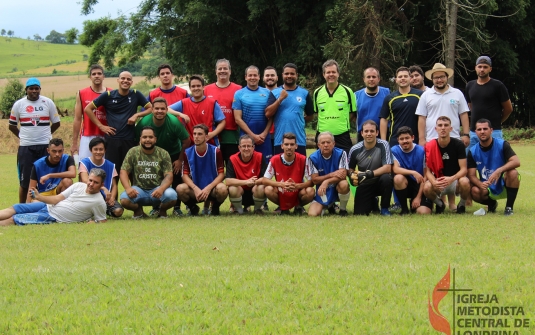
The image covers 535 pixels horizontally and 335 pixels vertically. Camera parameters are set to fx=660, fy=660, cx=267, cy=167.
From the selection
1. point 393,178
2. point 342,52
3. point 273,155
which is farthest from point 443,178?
point 342,52

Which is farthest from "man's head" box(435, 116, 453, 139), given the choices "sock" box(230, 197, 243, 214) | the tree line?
the tree line

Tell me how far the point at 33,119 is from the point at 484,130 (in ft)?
23.7

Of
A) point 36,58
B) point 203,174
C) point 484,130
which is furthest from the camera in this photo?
point 36,58

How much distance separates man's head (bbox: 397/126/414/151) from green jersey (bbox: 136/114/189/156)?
325 cm

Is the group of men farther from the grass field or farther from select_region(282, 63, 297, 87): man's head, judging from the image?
the grass field

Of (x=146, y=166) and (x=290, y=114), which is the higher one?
(x=290, y=114)

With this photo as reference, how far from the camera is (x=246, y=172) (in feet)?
32.8

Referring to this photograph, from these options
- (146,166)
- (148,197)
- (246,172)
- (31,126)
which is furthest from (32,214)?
(246,172)

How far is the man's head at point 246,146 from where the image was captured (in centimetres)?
977

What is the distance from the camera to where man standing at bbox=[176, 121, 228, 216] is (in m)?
9.98

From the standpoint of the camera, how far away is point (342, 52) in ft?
93.1

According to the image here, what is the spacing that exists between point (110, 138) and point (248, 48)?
Answer: 2457 centimetres

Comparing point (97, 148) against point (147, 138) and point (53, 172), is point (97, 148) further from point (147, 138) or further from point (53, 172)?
Answer: point (53, 172)

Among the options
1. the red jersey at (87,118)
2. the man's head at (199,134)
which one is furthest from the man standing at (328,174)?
the red jersey at (87,118)
